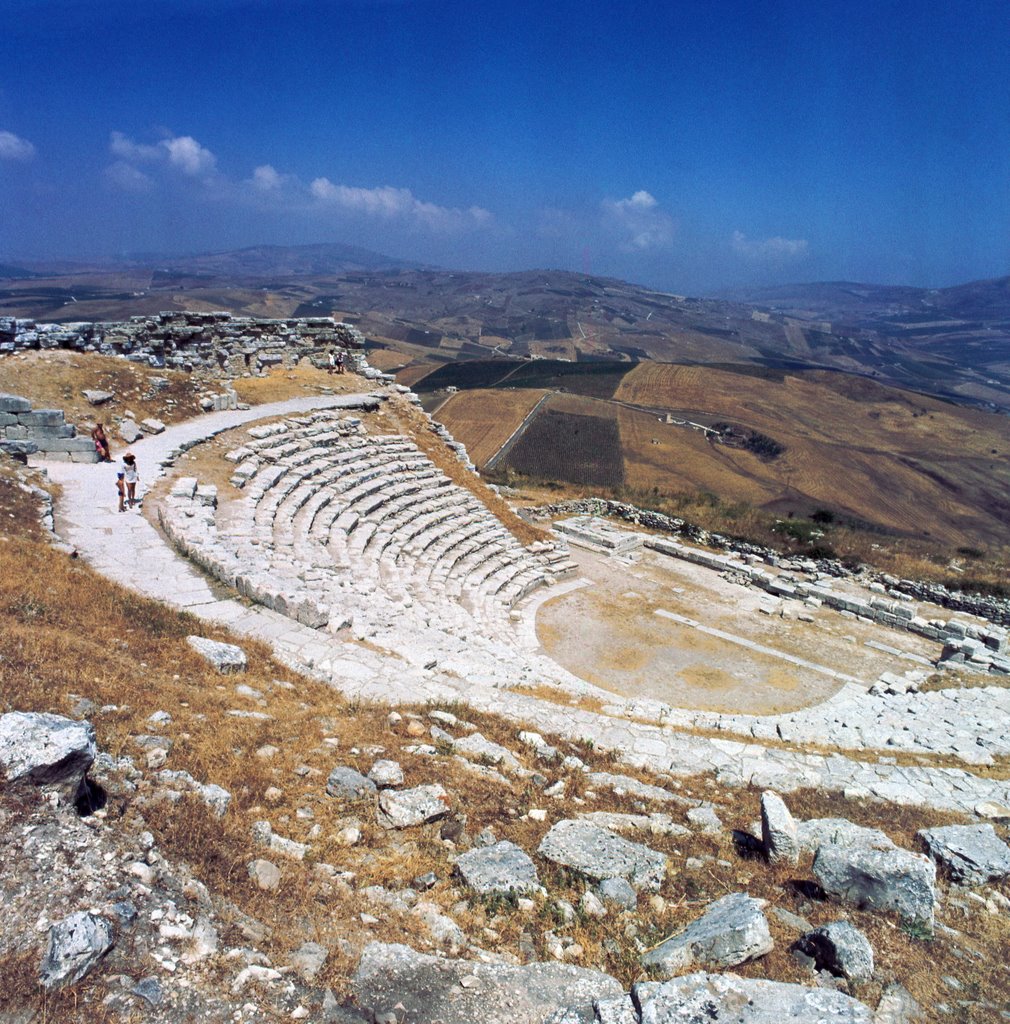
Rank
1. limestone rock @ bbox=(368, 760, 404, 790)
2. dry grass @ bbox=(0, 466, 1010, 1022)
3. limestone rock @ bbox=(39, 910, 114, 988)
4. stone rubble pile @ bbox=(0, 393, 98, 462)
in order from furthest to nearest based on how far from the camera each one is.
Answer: stone rubble pile @ bbox=(0, 393, 98, 462)
limestone rock @ bbox=(368, 760, 404, 790)
dry grass @ bbox=(0, 466, 1010, 1022)
limestone rock @ bbox=(39, 910, 114, 988)

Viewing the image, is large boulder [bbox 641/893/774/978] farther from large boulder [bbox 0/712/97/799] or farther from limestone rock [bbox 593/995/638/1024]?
large boulder [bbox 0/712/97/799]

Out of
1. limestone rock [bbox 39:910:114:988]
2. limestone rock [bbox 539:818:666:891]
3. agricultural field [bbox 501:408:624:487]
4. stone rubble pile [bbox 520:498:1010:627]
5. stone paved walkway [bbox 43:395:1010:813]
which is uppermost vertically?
limestone rock [bbox 39:910:114:988]

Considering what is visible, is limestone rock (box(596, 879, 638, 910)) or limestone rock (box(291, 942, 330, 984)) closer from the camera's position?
limestone rock (box(291, 942, 330, 984))

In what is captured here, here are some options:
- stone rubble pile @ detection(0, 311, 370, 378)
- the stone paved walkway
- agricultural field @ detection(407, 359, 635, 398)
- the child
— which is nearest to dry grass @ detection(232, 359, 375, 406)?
stone rubble pile @ detection(0, 311, 370, 378)

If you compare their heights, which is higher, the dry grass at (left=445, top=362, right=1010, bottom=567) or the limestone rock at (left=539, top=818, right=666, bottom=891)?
the limestone rock at (left=539, top=818, right=666, bottom=891)

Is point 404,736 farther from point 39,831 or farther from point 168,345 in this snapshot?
point 168,345

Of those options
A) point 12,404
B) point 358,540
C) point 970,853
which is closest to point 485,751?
point 970,853

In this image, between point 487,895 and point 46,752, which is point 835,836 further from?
point 46,752

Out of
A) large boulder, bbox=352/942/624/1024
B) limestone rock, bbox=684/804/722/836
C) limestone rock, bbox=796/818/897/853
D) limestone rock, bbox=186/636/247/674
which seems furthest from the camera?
limestone rock, bbox=186/636/247/674
